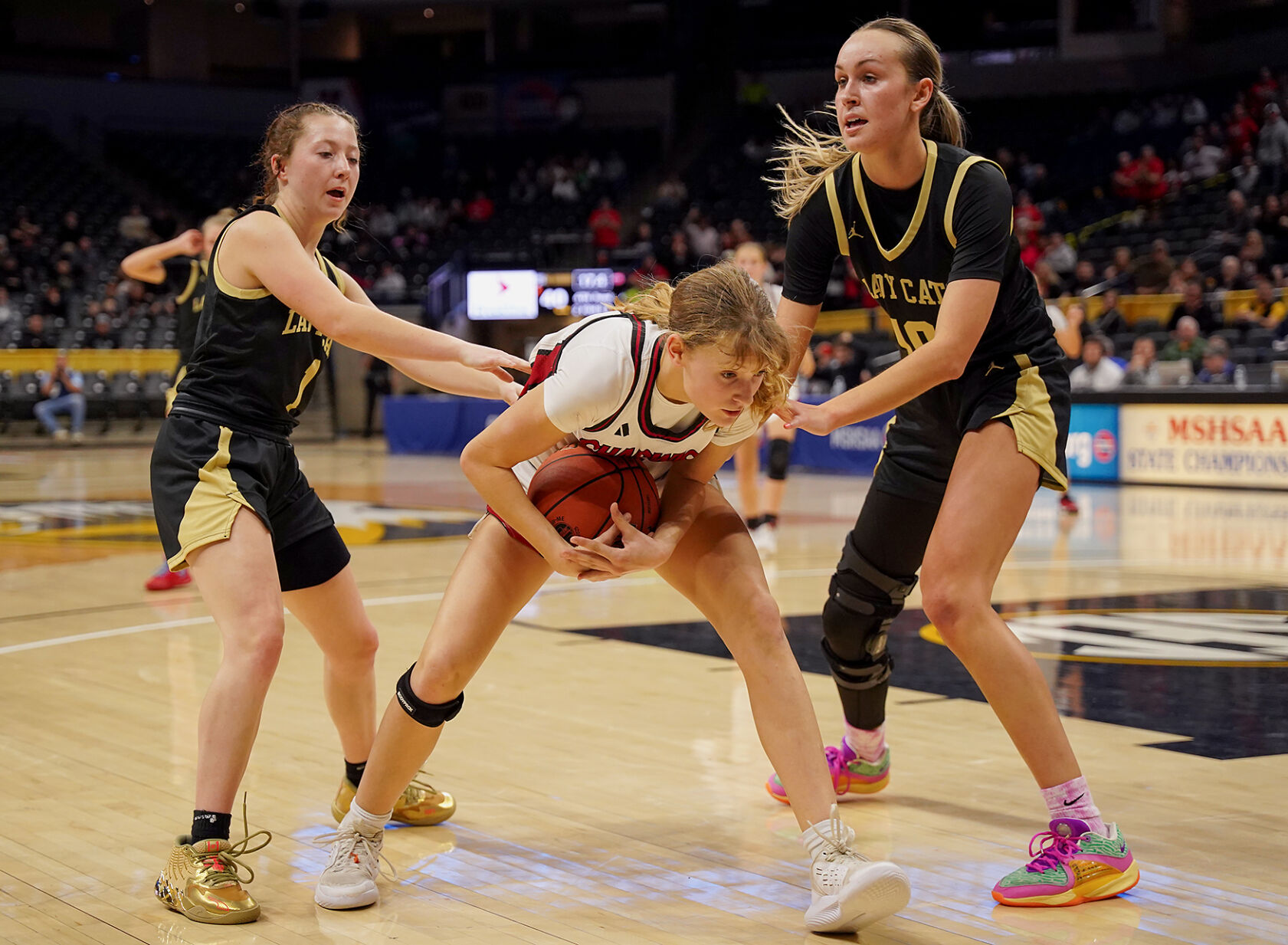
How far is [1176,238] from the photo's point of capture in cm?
1831

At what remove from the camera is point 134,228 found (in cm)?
2594

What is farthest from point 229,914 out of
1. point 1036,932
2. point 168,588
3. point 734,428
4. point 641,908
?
point 168,588

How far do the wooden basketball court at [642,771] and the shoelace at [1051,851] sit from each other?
107 mm

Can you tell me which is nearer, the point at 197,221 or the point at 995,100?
the point at 995,100

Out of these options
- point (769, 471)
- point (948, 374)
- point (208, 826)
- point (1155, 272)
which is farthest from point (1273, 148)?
point (208, 826)

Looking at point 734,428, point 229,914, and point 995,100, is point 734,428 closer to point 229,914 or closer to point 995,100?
point 229,914

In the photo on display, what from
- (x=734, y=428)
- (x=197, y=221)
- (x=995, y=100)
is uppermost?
(x=995, y=100)

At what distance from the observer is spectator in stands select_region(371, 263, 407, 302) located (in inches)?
974

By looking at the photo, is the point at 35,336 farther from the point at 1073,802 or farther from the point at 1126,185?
the point at 1073,802

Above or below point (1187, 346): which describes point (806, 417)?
above

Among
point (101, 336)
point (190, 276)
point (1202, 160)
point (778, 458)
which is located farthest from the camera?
point (101, 336)

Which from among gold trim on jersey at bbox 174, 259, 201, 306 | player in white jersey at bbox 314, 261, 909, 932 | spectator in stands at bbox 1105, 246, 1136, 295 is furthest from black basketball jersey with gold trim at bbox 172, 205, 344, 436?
spectator in stands at bbox 1105, 246, 1136, 295

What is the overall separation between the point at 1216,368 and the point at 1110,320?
2.50 m

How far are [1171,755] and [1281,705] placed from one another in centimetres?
80
